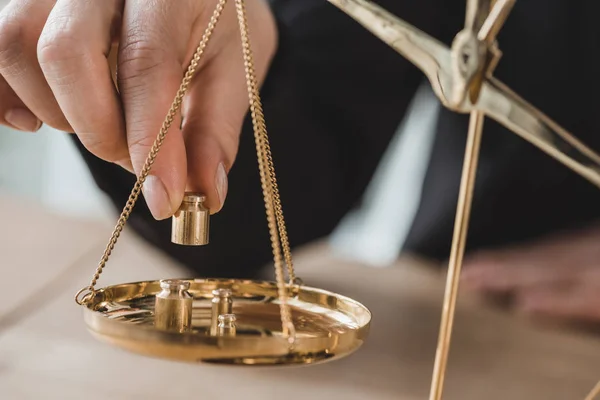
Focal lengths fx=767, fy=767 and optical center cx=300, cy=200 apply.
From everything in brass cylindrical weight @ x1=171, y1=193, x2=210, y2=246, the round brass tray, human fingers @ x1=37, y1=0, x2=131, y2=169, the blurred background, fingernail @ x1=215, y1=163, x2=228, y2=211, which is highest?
the blurred background

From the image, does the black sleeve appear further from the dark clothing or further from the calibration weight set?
the calibration weight set

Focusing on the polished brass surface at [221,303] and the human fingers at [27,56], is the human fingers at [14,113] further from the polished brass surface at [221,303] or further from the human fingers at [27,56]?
the polished brass surface at [221,303]

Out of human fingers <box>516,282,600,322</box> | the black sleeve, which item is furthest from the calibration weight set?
human fingers <box>516,282,600,322</box>

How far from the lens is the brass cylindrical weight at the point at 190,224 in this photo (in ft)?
1.64

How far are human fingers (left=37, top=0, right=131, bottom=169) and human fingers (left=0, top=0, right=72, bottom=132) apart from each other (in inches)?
2.1

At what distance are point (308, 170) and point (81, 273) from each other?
40cm

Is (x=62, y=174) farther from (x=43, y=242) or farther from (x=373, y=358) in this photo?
(x=373, y=358)

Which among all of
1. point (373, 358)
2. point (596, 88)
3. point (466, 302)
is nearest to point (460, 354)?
point (373, 358)

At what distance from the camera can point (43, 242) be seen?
1408 millimetres

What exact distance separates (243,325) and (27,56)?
28cm

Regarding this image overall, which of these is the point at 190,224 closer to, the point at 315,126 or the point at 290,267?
the point at 290,267

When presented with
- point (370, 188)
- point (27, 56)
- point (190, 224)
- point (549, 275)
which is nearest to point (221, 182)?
point (190, 224)

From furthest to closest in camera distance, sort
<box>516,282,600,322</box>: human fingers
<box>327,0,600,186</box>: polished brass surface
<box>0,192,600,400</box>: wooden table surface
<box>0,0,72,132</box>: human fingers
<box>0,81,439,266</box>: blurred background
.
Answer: <box>0,81,439,266</box>: blurred background
<box>516,282,600,322</box>: human fingers
<box>0,192,600,400</box>: wooden table surface
<box>0,0,72,132</box>: human fingers
<box>327,0,600,186</box>: polished brass surface

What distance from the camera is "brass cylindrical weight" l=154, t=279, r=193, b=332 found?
1.58ft
